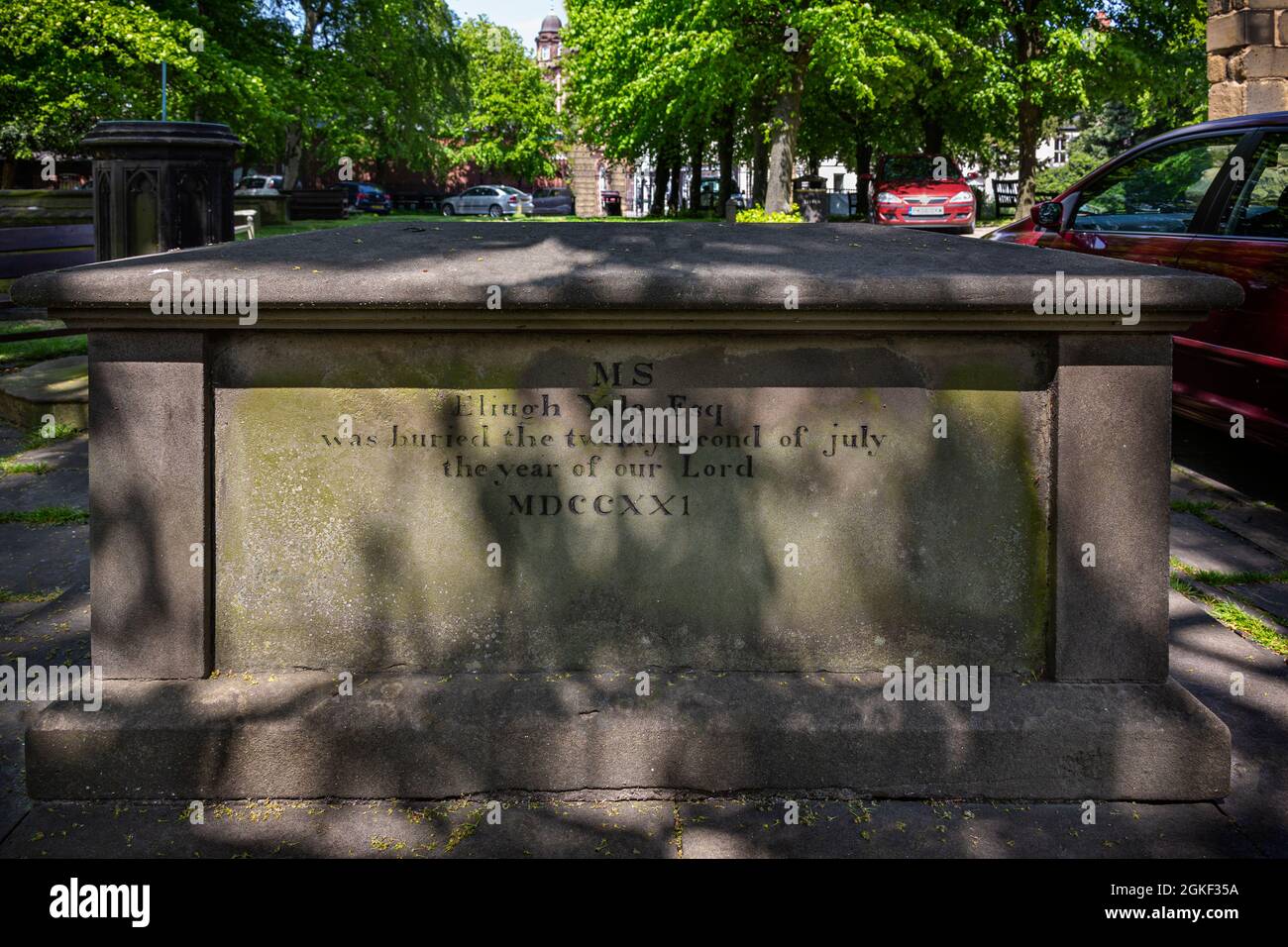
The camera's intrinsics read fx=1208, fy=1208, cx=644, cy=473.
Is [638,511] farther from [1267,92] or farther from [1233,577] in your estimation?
[1267,92]

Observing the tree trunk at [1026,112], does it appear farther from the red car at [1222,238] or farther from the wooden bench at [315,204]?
the red car at [1222,238]

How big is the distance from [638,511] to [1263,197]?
16.0 ft

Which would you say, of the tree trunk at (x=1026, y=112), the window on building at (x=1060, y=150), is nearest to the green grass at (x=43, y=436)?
the tree trunk at (x=1026, y=112)

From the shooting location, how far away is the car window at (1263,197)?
6359 millimetres

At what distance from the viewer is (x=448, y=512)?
3.34m

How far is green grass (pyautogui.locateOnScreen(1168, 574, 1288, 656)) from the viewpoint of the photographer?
4.41 m

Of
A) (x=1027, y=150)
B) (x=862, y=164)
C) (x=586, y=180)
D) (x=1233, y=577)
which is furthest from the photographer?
(x=586, y=180)

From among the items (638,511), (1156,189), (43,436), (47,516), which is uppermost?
(1156,189)

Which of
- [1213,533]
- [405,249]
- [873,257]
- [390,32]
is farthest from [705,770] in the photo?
[390,32]

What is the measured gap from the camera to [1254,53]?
42.2ft

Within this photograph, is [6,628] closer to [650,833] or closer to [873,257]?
[650,833]

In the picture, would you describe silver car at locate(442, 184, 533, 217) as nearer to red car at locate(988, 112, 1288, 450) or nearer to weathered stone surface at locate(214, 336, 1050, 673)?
red car at locate(988, 112, 1288, 450)

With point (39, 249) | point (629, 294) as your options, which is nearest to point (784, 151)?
point (39, 249)

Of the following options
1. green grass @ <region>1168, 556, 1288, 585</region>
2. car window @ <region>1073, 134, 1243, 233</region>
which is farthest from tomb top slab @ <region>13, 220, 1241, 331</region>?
car window @ <region>1073, 134, 1243, 233</region>
